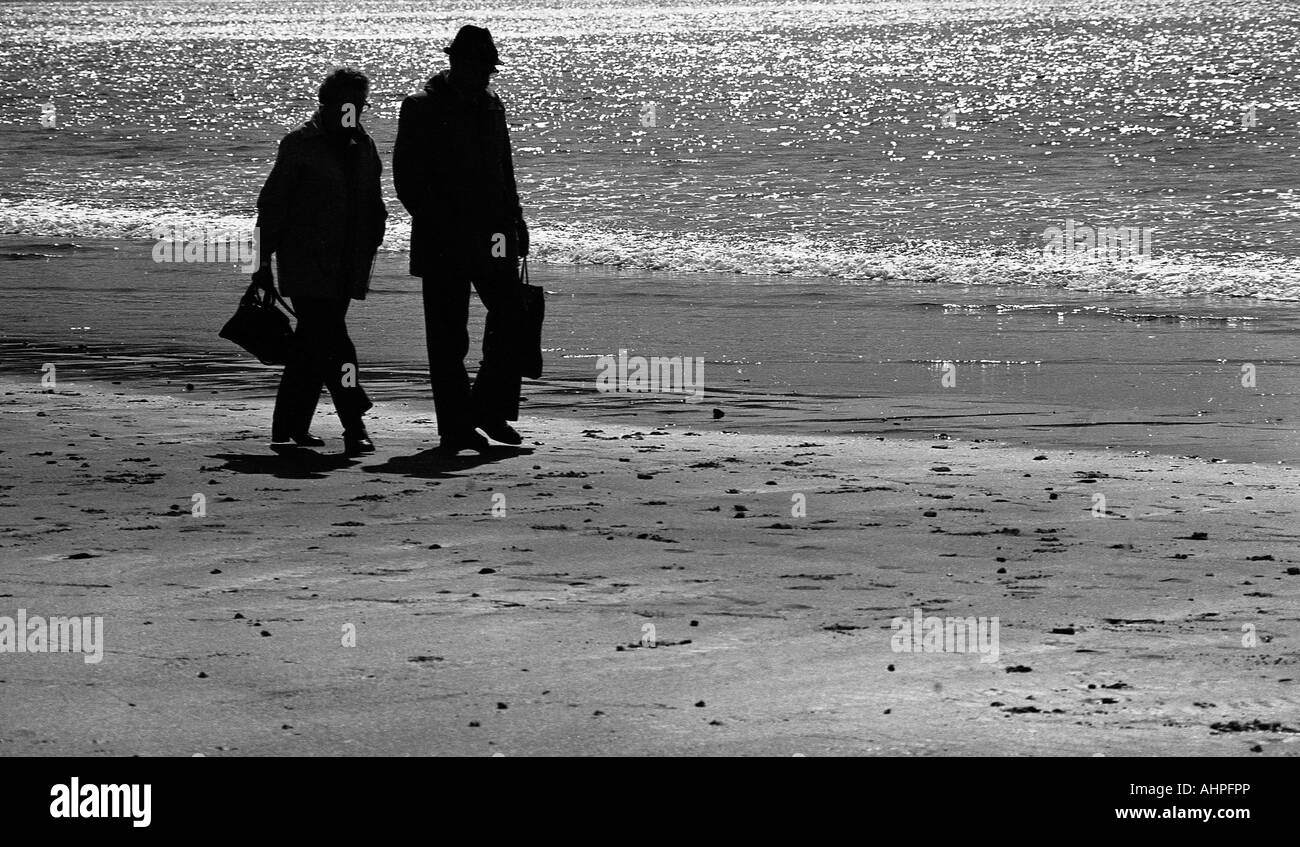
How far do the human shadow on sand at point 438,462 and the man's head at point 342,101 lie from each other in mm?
1384

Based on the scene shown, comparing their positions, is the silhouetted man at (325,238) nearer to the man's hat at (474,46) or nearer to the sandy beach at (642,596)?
the sandy beach at (642,596)

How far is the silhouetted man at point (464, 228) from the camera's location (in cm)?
725

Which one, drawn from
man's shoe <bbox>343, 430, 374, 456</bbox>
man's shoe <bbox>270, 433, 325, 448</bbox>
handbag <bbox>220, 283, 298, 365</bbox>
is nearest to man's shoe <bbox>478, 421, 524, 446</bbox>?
man's shoe <bbox>343, 430, 374, 456</bbox>

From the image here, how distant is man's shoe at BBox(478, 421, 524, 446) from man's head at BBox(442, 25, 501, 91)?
56.2 inches

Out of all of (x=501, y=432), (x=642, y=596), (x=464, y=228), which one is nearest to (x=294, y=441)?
(x=501, y=432)

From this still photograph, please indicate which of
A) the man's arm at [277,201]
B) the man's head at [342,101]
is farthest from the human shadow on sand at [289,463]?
the man's head at [342,101]

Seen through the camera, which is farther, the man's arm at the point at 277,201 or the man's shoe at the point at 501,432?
the man's shoe at the point at 501,432

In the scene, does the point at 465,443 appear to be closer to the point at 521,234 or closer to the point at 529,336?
the point at 529,336

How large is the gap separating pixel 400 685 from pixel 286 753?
0.52m

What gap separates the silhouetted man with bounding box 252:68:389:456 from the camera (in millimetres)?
7262

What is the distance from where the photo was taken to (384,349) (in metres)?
10.7

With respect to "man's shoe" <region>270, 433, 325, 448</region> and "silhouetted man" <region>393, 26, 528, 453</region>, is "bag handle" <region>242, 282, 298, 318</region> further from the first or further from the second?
"silhouetted man" <region>393, 26, 528, 453</region>

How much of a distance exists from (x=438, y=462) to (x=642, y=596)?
2341 mm
